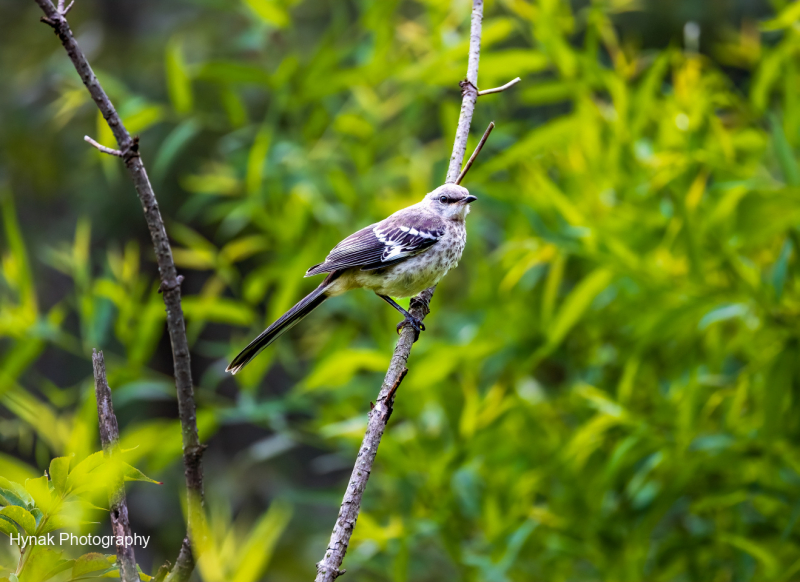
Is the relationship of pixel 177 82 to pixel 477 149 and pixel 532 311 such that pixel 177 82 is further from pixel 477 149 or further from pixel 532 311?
pixel 532 311

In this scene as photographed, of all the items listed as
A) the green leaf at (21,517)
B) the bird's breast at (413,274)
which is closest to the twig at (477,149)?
the bird's breast at (413,274)

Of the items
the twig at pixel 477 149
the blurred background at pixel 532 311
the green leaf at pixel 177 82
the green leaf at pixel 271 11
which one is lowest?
the blurred background at pixel 532 311

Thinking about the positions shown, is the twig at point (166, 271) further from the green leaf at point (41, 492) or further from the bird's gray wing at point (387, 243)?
the bird's gray wing at point (387, 243)

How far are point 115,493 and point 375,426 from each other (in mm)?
621

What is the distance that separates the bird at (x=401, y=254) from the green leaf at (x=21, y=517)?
1.82 metres

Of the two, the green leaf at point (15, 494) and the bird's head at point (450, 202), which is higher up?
the green leaf at point (15, 494)

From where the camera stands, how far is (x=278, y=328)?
253cm

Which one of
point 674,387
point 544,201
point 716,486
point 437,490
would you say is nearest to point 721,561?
point 716,486

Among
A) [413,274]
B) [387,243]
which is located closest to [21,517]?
[413,274]

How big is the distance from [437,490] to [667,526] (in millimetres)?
1176

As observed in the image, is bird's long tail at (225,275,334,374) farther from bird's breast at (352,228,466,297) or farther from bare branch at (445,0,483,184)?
bare branch at (445,0,483,184)

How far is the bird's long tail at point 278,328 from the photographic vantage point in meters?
2.23

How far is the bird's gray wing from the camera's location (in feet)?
9.65

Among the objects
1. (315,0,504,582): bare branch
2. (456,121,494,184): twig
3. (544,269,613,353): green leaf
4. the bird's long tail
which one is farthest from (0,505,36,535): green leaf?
(544,269,613,353): green leaf
